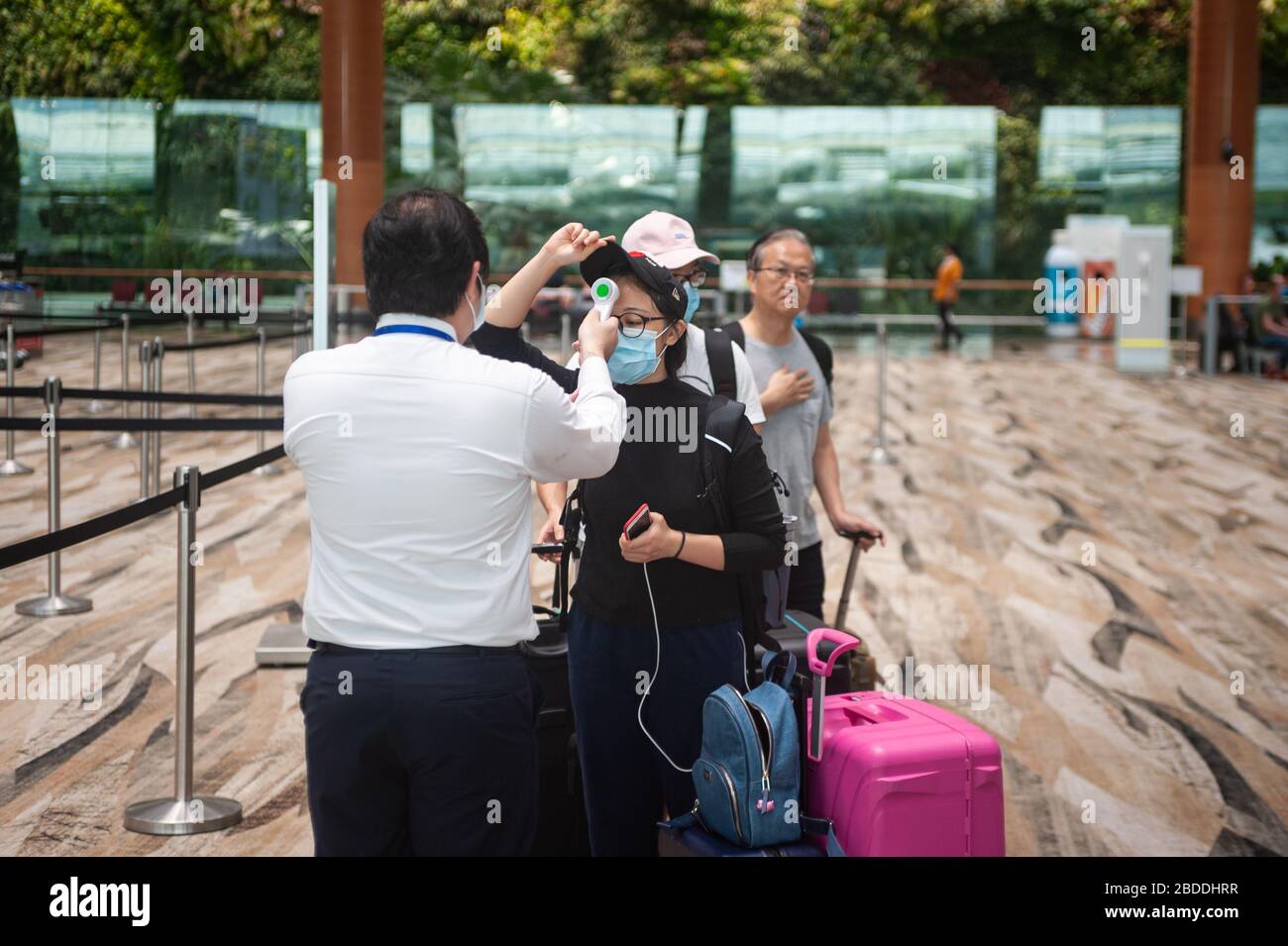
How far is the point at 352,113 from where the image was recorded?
20344 mm

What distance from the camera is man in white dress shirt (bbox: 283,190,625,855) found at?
2.43m

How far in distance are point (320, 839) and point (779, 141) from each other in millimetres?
26105

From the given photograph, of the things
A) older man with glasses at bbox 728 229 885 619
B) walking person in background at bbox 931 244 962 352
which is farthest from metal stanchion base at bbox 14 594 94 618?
walking person in background at bbox 931 244 962 352

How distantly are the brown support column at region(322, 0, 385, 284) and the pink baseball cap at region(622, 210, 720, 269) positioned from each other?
16.8m

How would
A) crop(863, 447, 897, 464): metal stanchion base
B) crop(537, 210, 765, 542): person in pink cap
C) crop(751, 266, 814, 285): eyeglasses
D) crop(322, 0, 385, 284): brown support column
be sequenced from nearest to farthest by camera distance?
crop(537, 210, 765, 542): person in pink cap < crop(751, 266, 814, 285): eyeglasses < crop(863, 447, 897, 464): metal stanchion base < crop(322, 0, 385, 284): brown support column

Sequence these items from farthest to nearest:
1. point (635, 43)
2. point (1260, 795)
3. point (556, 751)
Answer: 1. point (635, 43)
2. point (1260, 795)
3. point (556, 751)

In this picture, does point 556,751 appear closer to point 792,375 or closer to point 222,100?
point 792,375

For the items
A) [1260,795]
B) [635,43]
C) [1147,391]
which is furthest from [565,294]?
[1260,795]

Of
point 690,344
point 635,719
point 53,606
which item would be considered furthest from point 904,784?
point 53,606

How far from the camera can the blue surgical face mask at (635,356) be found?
9.63 feet

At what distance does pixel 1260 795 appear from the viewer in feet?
16.2

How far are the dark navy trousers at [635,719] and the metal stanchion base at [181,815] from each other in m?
1.90

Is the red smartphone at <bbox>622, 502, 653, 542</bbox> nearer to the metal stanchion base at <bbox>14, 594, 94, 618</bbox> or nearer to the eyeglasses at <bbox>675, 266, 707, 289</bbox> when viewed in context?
the eyeglasses at <bbox>675, 266, 707, 289</bbox>

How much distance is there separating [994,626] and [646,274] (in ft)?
15.3
